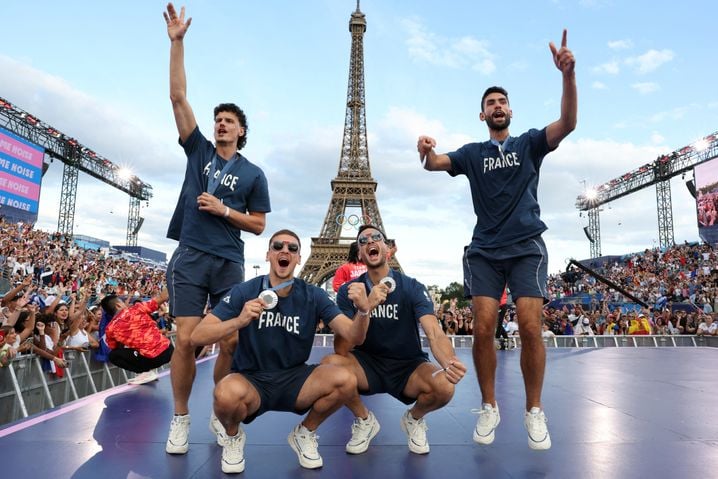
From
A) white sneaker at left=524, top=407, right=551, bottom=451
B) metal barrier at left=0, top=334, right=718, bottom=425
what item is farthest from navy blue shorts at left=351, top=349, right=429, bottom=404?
metal barrier at left=0, top=334, right=718, bottom=425

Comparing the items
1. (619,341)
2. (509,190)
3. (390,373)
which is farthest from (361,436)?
(619,341)

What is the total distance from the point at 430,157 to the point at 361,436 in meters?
1.72

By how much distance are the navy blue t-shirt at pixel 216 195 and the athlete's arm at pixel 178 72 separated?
0.30 ft

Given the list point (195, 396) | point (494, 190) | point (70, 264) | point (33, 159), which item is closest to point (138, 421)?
point (195, 396)

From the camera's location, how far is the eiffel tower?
3506 cm

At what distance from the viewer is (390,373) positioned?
113 inches

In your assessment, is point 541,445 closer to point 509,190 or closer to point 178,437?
point 509,190

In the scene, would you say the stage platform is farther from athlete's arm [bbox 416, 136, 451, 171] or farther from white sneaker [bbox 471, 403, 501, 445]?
athlete's arm [bbox 416, 136, 451, 171]

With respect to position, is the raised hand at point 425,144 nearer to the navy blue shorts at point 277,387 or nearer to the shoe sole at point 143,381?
the navy blue shorts at point 277,387

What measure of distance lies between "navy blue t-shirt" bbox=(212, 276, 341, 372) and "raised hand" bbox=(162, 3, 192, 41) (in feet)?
5.24

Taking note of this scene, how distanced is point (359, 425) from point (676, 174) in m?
36.9

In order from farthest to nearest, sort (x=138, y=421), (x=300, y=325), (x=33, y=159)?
(x=33, y=159), (x=138, y=421), (x=300, y=325)

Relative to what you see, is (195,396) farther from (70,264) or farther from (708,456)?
(70,264)

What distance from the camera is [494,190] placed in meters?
2.96
